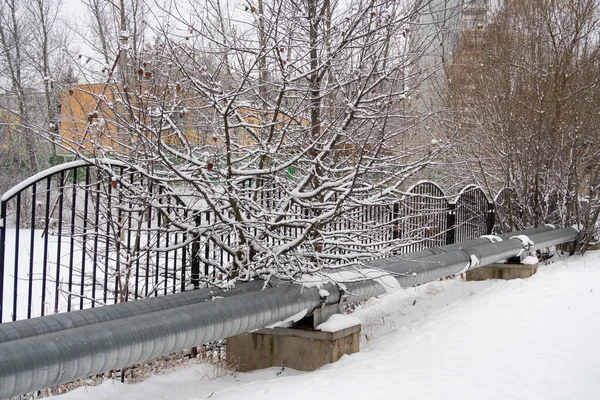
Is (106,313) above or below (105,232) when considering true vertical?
below

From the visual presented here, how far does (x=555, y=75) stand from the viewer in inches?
501

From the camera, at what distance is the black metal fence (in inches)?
190

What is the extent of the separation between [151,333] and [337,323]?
6.63 feet

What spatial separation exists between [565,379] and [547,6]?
36.6 feet

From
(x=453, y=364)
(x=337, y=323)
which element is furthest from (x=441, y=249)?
(x=453, y=364)

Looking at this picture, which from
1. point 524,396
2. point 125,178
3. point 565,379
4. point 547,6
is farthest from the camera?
point 547,6

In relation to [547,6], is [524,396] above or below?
below

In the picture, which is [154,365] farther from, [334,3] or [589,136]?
[589,136]

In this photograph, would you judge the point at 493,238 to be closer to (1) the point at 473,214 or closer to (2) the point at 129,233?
(1) the point at 473,214

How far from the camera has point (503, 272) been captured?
32.1 feet

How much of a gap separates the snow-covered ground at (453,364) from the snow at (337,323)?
27 centimetres

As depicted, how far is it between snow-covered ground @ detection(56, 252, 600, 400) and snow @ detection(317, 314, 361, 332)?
0.27 meters

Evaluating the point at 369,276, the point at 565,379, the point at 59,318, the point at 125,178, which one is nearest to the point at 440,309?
the point at 369,276

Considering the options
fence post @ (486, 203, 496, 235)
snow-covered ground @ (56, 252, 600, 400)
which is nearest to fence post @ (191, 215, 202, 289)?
snow-covered ground @ (56, 252, 600, 400)
